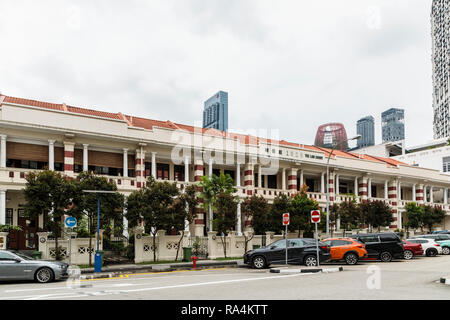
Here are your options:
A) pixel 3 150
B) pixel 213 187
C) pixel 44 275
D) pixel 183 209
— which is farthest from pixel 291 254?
pixel 3 150

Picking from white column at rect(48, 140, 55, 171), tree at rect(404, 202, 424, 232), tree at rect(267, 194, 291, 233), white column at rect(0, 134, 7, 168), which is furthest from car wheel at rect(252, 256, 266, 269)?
tree at rect(404, 202, 424, 232)

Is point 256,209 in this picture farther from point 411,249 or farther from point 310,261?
point 411,249

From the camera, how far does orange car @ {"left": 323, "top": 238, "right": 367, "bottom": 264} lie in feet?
75.3

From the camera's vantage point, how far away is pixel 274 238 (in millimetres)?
32312

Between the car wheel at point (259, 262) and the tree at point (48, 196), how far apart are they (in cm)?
974

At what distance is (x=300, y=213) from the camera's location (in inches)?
1292

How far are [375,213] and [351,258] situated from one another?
58.2 feet

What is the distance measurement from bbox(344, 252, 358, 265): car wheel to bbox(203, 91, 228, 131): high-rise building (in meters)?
87.9

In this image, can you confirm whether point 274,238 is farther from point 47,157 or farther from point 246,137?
point 47,157

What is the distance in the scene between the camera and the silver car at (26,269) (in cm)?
1586

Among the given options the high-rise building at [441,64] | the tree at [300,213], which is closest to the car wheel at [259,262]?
the tree at [300,213]
